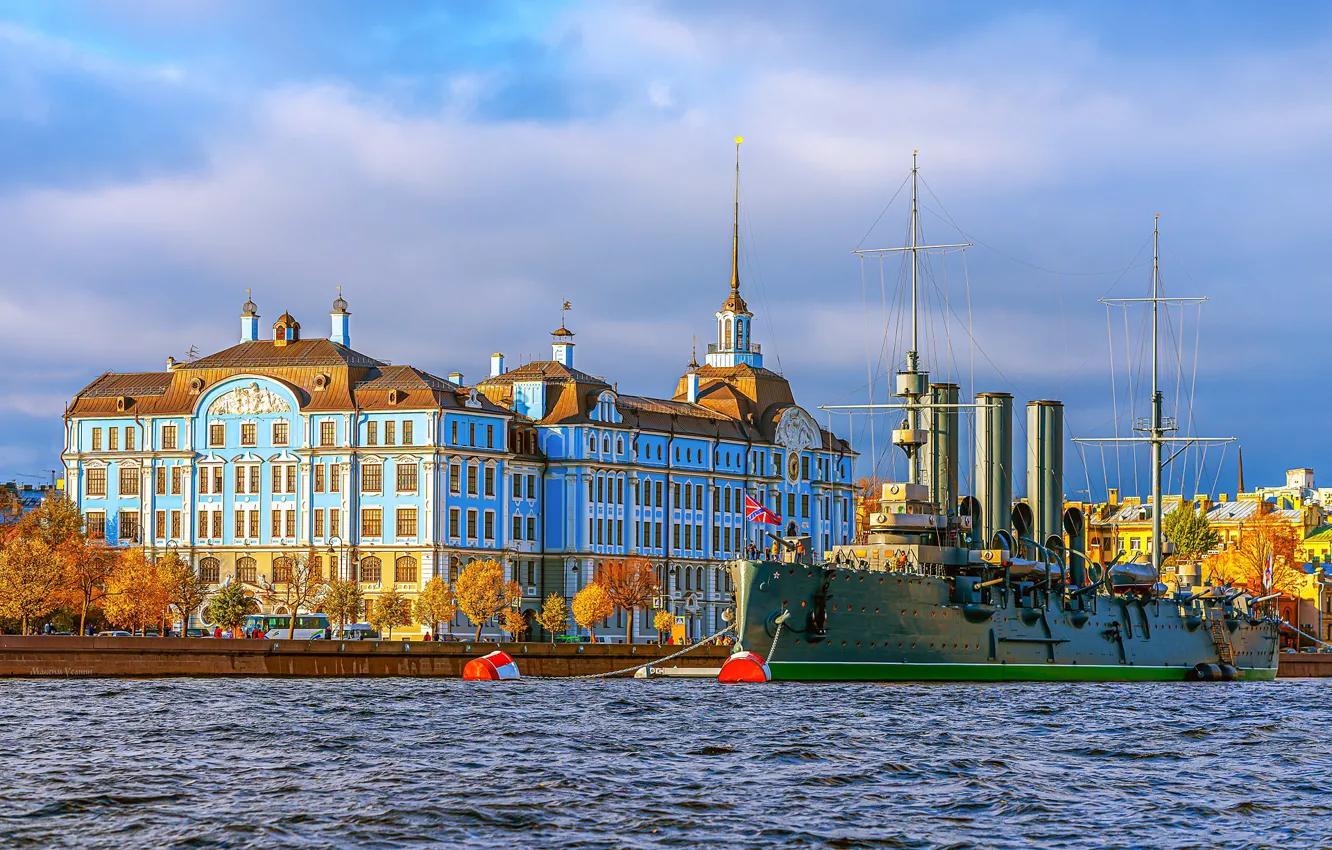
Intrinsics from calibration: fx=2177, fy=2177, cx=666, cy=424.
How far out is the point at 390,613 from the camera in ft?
381

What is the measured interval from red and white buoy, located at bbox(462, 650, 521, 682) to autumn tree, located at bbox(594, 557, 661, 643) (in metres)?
37.6

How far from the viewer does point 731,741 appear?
48.9 meters

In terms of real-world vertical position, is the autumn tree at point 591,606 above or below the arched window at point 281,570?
below

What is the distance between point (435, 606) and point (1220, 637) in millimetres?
41184

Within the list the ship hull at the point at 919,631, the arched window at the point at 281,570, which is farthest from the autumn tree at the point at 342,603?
the ship hull at the point at 919,631

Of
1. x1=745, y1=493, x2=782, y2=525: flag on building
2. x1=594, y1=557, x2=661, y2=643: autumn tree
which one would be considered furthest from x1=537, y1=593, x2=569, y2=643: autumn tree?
x1=745, y1=493, x2=782, y2=525: flag on building

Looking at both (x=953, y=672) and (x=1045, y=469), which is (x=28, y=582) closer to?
(x=953, y=672)

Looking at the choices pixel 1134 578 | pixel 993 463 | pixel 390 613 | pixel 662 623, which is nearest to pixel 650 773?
pixel 993 463

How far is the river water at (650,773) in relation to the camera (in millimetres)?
33000

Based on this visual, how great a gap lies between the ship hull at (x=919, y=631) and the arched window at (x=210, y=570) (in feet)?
181

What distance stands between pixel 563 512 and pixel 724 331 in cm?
3011

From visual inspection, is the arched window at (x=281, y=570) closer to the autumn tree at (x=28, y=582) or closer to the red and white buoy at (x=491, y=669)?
the autumn tree at (x=28, y=582)

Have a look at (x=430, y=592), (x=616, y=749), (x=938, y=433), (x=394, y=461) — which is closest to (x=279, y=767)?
(x=616, y=749)

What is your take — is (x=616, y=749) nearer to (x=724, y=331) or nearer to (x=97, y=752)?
(x=97, y=752)
